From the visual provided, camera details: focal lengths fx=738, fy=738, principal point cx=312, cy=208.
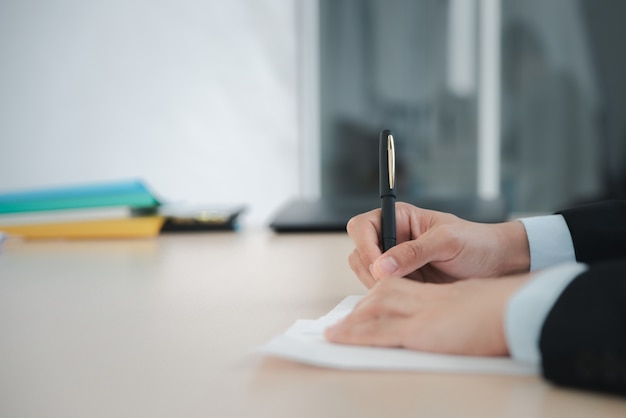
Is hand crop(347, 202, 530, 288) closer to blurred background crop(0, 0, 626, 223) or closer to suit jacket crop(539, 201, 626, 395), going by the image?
suit jacket crop(539, 201, 626, 395)

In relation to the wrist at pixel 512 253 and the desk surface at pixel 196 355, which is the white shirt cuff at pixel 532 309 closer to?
the desk surface at pixel 196 355

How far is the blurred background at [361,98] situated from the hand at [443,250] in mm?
2669

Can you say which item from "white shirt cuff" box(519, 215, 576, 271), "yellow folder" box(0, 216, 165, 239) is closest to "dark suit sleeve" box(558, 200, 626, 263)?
"white shirt cuff" box(519, 215, 576, 271)

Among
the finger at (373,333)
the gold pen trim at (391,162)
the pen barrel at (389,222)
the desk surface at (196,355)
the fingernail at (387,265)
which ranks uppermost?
the gold pen trim at (391,162)

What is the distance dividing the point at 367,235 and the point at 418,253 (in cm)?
12

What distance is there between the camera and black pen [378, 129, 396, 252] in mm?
987

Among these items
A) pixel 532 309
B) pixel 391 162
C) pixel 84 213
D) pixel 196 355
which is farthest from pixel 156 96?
pixel 532 309

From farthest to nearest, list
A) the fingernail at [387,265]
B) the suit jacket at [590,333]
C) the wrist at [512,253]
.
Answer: the wrist at [512,253], the fingernail at [387,265], the suit jacket at [590,333]

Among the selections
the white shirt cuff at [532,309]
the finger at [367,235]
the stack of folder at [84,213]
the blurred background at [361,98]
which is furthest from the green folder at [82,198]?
the blurred background at [361,98]

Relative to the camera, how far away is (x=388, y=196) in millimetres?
995

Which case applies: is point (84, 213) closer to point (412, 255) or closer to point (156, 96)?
point (412, 255)

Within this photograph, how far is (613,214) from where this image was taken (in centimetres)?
94

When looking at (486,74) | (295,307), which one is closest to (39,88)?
(486,74)

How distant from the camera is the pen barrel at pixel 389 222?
38.8 inches
